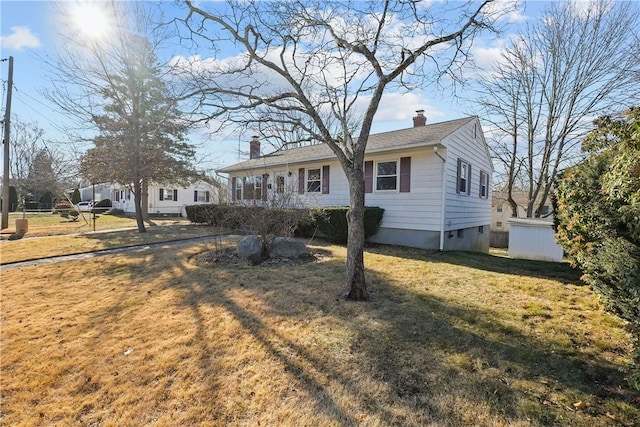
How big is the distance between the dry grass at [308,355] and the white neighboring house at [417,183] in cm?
457

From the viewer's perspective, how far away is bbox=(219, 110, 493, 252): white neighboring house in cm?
1034

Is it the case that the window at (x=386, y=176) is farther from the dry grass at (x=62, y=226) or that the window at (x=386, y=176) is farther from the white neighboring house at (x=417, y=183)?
the dry grass at (x=62, y=226)

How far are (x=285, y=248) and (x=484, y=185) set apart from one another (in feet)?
36.9

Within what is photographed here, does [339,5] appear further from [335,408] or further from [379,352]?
[335,408]

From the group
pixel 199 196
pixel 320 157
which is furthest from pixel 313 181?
pixel 199 196

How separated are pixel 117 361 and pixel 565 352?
4.69 m

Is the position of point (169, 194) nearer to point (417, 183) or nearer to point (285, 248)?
point (285, 248)

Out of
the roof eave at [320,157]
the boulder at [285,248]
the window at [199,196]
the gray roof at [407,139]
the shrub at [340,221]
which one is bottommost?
the boulder at [285,248]

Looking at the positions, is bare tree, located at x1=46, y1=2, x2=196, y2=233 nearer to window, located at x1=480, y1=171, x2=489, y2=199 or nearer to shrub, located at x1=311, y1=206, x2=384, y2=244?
shrub, located at x1=311, y1=206, x2=384, y2=244

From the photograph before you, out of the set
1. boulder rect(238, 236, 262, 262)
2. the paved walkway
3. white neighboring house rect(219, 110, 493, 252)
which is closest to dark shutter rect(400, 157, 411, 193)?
white neighboring house rect(219, 110, 493, 252)

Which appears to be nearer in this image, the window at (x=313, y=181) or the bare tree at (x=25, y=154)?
the window at (x=313, y=181)

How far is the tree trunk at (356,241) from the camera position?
4.82 m

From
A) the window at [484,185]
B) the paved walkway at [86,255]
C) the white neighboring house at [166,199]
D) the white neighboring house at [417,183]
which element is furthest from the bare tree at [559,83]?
the white neighboring house at [166,199]

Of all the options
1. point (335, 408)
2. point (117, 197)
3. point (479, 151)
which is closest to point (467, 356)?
point (335, 408)
